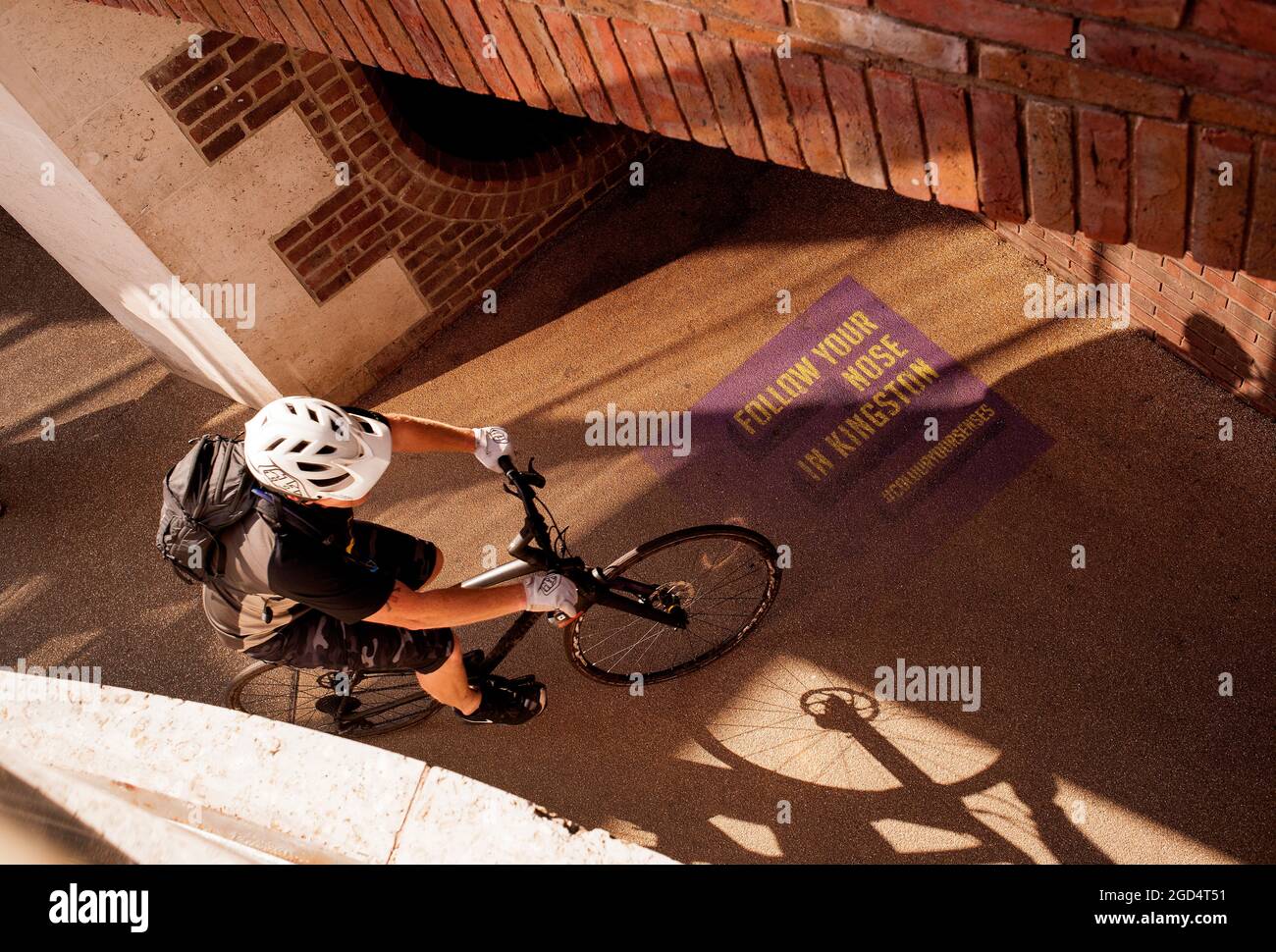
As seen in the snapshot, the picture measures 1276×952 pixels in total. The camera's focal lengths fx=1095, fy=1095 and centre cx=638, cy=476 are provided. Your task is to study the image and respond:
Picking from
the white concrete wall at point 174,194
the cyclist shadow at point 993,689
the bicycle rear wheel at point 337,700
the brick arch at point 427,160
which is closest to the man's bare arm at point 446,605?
the bicycle rear wheel at point 337,700

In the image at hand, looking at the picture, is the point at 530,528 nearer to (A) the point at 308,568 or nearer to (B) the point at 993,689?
(A) the point at 308,568

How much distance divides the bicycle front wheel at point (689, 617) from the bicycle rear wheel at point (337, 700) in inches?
31.8

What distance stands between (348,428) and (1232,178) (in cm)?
241

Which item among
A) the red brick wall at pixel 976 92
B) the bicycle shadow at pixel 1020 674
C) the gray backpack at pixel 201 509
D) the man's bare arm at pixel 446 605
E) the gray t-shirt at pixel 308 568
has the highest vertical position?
the red brick wall at pixel 976 92

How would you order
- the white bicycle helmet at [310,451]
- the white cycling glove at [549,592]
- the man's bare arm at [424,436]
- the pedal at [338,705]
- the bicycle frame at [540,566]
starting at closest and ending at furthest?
the white bicycle helmet at [310,451], the white cycling glove at [549,592], the bicycle frame at [540,566], the man's bare arm at [424,436], the pedal at [338,705]

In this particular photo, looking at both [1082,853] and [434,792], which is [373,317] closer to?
[434,792]

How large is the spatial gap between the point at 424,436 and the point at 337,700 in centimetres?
161

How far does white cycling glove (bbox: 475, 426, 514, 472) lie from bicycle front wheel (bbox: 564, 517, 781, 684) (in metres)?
0.96

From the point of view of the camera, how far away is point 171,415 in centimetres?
668

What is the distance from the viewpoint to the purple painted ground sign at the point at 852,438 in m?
5.29

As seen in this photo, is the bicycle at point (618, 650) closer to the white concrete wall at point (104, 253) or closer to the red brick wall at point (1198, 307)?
the white concrete wall at point (104, 253)
